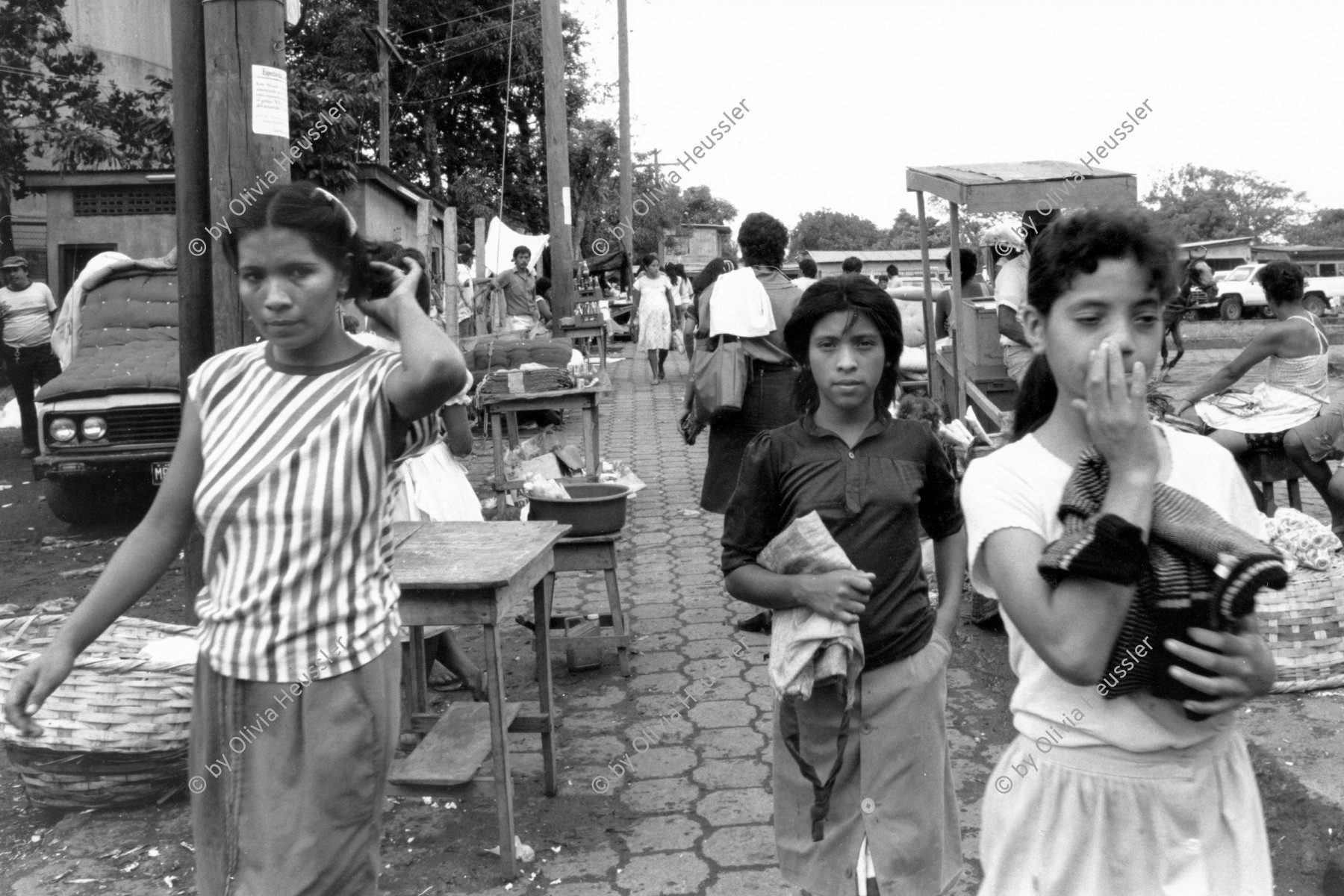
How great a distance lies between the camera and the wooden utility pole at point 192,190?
415 centimetres

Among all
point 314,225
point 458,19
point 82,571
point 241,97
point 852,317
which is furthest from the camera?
point 458,19

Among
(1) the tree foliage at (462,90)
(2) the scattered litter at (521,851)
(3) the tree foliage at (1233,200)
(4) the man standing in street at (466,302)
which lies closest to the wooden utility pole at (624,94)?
(1) the tree foliage at (462,90)

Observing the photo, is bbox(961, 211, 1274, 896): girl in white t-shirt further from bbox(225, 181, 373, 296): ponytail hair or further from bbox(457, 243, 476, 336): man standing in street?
bbox(457, 243, 476, 336): man standing in street

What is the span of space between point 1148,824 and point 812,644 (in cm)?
84

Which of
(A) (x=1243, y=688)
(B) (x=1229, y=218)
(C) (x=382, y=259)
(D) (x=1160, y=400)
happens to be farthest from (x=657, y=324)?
(B) (x=1229, y=218)

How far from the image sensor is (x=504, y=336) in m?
11.3

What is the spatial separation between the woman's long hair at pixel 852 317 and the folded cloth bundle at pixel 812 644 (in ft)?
1.50

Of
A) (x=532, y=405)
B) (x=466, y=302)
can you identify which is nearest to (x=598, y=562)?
(x=532, y=405)

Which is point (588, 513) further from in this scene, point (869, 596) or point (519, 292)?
point (519, 292)

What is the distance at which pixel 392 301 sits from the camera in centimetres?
223

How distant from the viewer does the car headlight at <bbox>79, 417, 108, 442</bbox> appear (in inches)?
313

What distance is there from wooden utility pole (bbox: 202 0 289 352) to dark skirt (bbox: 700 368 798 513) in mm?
2678

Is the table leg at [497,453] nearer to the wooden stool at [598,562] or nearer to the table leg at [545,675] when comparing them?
the wooden stool at [598,562]

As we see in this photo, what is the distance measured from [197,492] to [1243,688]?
1.70m
